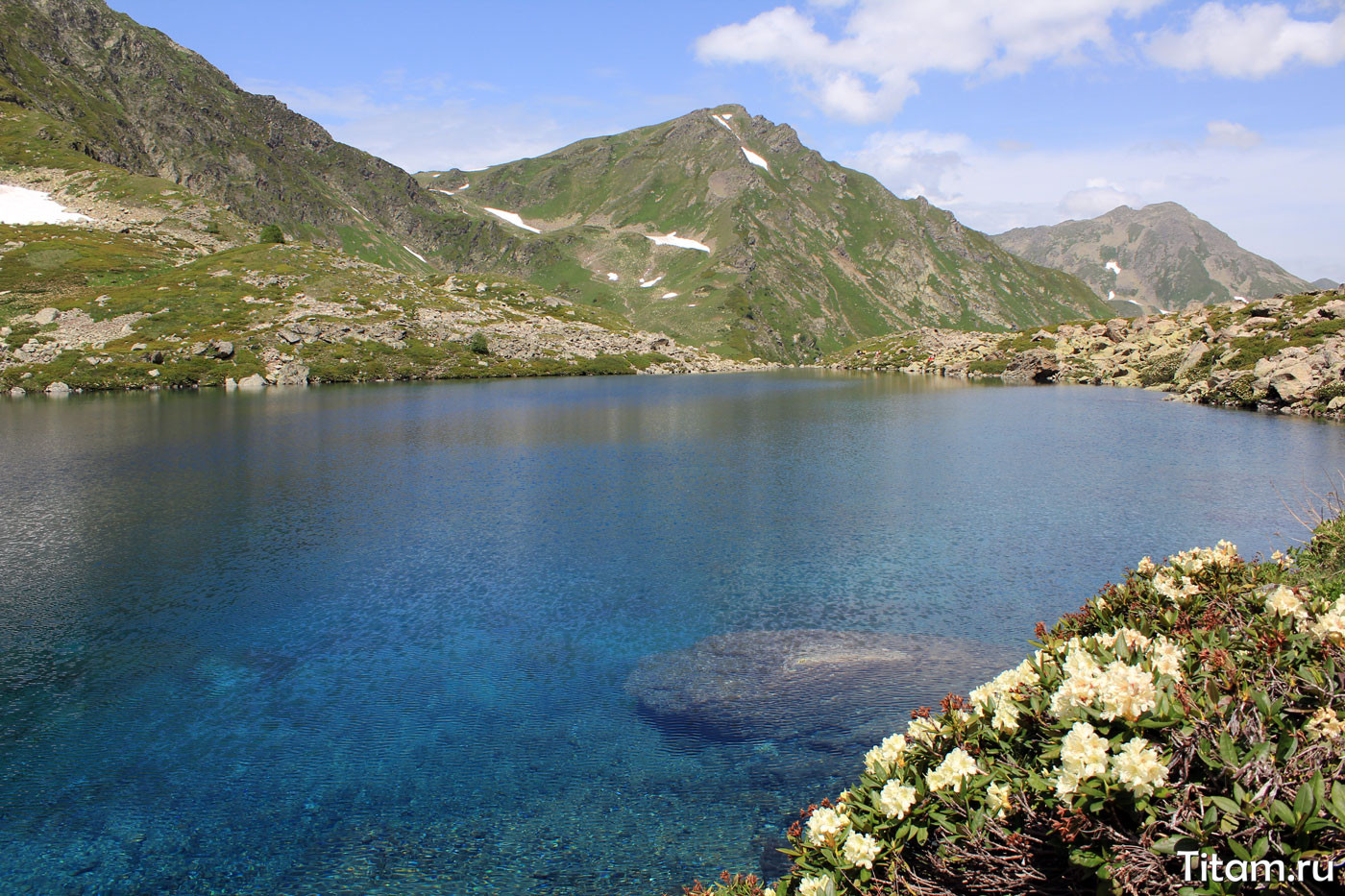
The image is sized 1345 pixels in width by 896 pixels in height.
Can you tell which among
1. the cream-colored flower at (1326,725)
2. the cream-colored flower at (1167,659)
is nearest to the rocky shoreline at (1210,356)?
the cream-colored flower at (1167,659)

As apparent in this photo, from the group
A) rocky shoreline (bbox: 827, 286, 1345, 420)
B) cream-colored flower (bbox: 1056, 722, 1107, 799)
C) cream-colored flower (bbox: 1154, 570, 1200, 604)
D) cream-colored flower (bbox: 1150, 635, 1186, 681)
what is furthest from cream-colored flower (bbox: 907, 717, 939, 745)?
rocky shoreline (bbox: 827, 286, 1345, 420)

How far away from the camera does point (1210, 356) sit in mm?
→ 92562

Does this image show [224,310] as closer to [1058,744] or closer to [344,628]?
[344,628]

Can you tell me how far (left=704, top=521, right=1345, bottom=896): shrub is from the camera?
18.0 ft

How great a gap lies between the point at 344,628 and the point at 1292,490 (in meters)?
42.7

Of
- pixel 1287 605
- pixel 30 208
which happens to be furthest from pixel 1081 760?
pixel 30 208

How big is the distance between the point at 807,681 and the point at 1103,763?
1254cm

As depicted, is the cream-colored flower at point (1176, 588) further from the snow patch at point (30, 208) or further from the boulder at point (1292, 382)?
the snow patch at point (30, 208)

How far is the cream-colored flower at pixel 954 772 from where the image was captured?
22.5 feet

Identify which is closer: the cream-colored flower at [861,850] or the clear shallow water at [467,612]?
the cream-colored flower at [861,850]

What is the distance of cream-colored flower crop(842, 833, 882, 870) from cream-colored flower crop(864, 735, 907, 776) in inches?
42.0

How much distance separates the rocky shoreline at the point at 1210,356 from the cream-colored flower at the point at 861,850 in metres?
78.6

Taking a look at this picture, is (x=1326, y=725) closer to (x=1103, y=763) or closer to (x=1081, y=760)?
(x=1103, y=763)

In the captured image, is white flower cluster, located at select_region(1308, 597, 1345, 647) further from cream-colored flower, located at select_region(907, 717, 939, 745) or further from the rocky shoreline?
the rocky shoreline
